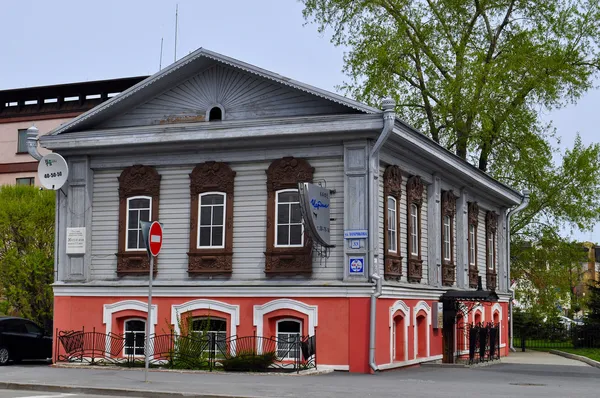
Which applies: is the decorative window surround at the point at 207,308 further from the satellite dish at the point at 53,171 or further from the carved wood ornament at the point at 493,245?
the carved wood ornament at the point at 493,245

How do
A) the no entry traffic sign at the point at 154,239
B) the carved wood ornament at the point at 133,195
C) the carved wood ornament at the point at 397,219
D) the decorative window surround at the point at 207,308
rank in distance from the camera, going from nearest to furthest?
the no entry traffic sign at the point at 154,239 → the decorative window surround at the point at 207,308 → the carved wood ornament at the point at 397,219 → the carved wood ornament at the point at 133,195

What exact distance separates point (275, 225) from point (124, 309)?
466 centimetres

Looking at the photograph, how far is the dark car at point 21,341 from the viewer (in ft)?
88.2

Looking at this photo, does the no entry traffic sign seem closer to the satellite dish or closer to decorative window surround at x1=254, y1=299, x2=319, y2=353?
decorative window surround at x1=254, y1=299, x2=319, y2=353

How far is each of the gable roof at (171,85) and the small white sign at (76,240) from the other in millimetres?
2731

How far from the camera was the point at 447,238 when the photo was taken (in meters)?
31.3

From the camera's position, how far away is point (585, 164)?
4312 centimetres

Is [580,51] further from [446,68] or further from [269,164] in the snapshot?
[269,164]

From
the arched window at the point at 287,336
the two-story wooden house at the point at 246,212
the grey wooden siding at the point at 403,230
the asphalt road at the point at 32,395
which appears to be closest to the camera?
the asphalt road at the point at 32,395

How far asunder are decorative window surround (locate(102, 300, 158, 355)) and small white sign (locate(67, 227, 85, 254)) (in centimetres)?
174

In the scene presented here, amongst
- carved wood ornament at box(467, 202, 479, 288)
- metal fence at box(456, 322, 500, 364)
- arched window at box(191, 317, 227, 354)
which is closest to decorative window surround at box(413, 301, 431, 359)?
metal fence at box(456, 322, 500, 364)

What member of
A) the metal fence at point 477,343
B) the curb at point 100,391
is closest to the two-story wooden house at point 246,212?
the metal fence at point 477,343

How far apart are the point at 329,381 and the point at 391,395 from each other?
308 cm

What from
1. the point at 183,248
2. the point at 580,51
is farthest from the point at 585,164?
the point at 183,248
